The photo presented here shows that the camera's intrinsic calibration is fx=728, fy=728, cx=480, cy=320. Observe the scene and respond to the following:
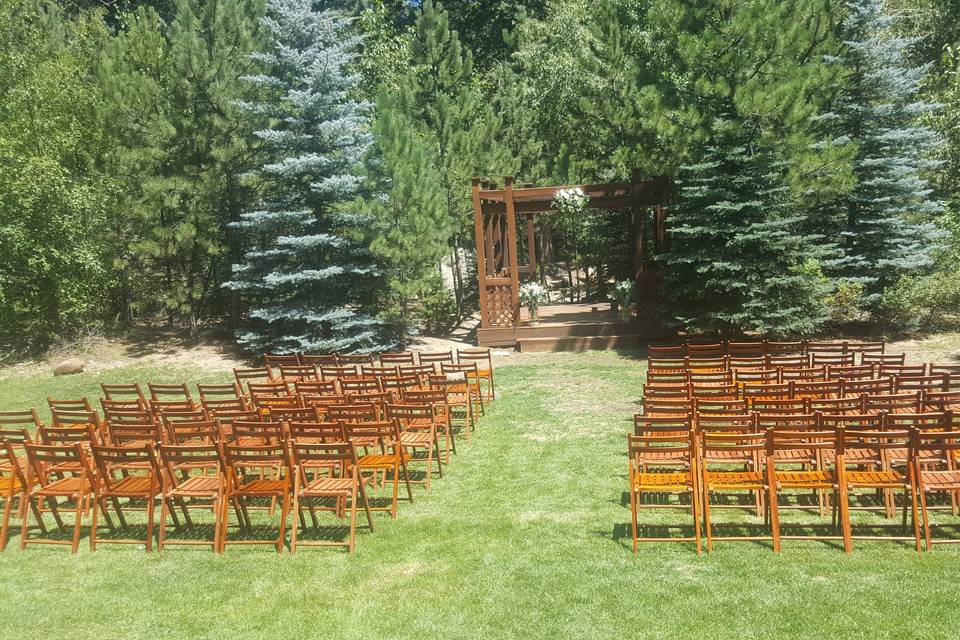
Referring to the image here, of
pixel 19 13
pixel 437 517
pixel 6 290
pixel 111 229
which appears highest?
pixel 19 13

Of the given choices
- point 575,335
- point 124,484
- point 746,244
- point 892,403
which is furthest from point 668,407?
point 575,335

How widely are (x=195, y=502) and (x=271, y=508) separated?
1058 mm

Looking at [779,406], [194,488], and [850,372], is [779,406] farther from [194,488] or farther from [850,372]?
[194,488]

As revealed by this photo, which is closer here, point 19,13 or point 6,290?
point 6,290

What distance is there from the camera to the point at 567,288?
30.5 metres

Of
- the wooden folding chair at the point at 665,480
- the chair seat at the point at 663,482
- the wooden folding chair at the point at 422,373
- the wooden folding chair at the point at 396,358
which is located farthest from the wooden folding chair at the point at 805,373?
the wooden folding chair at the point at 396,358

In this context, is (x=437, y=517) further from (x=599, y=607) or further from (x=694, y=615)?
(x=694, y=615)

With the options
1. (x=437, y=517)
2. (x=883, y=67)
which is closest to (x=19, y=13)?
(x=437, y=517)

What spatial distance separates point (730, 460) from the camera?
22.6 ft

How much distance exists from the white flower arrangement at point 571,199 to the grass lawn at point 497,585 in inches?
451

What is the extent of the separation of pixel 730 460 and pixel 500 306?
41.2 feet

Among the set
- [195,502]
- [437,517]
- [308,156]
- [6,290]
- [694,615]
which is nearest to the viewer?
[694,615]

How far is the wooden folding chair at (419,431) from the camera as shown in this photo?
322 inches

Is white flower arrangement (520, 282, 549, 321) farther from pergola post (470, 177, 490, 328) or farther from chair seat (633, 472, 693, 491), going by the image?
chair seat (633, 472, 693, 491)
